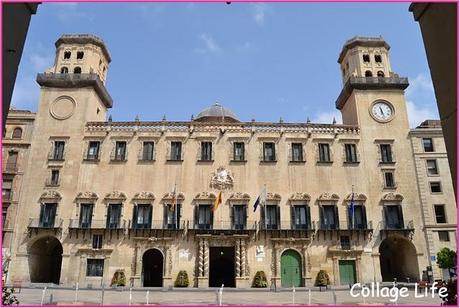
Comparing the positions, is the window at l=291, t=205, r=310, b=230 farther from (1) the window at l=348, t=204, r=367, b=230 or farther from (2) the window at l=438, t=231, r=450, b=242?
(2) the window at l=438, t=231, r=450, b=242

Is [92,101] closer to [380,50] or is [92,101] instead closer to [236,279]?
[236,279]

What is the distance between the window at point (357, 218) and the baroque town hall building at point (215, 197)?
0.36 feet

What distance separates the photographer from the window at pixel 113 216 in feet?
121

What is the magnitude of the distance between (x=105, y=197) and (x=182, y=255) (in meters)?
9.66

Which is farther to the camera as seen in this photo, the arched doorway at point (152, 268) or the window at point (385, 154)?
the window at point (385, 154)

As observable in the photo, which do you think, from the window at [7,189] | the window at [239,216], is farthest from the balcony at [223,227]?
the window at [7,189]

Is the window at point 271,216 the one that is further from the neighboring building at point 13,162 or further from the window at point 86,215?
the neighboring building at point 13,162

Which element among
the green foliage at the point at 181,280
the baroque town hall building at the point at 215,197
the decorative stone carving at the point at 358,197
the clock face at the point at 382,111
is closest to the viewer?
the green foliage at the point at 181,280

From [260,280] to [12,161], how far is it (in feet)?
91.9

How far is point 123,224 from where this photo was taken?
37031 millimetres

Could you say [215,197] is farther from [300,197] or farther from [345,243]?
[345,243]

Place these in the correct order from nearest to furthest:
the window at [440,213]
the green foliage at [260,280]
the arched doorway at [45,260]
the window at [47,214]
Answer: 1. the green foliage at [260,280]
2. the arched doorway at [45,260]
3. the window at [47,214]
4. the window at [440,213]

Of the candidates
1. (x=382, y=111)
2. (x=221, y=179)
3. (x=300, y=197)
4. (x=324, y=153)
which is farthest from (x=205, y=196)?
(x=382, y=111)

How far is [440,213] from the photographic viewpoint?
38906 millimetres
